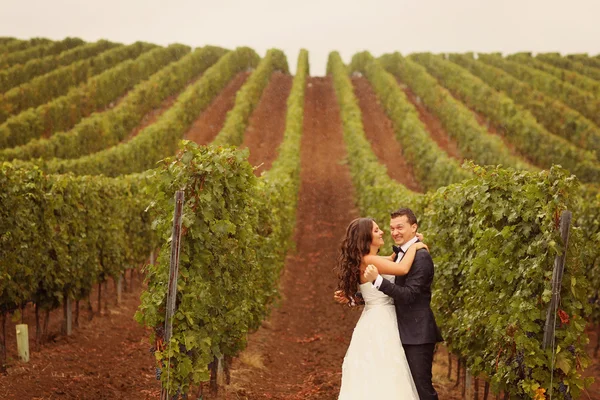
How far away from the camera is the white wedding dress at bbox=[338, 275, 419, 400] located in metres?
6.17

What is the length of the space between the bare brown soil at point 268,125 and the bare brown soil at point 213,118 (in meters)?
2.38

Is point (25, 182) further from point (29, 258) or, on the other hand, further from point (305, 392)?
point (305, 392)

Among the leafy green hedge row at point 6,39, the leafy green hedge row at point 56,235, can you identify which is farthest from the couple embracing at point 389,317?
the leafy green hedge row at point 6,39

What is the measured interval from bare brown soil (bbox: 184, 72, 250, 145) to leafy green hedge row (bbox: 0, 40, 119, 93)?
14.6 m

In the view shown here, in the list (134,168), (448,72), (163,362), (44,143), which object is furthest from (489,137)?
(163,362)

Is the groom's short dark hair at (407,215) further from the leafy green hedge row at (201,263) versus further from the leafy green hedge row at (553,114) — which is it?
the leafy green hedge row at (553,114)

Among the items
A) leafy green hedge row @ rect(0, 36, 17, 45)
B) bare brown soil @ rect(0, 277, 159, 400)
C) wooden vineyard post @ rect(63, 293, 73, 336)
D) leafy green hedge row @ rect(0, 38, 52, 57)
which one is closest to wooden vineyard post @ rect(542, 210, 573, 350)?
bare brown soil @ rect(0, 277, 159, 400)

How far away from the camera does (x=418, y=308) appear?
249 inches

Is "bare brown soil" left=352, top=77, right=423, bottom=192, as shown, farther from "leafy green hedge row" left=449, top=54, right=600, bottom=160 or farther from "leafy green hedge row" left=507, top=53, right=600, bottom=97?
"leafy green hedge row" left=507, top=53, right=600, bottom=97

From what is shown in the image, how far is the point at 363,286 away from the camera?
6438 millimetres

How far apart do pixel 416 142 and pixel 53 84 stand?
29869 mm

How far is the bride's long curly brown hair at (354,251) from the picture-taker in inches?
246

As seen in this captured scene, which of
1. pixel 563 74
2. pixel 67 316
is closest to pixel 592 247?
pixel 67 316

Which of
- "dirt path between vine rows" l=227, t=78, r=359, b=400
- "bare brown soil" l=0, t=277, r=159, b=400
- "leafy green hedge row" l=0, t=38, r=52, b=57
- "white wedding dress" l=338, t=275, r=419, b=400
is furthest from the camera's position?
"leafy green hedge row" l=0, t=38, r=52, b=57
